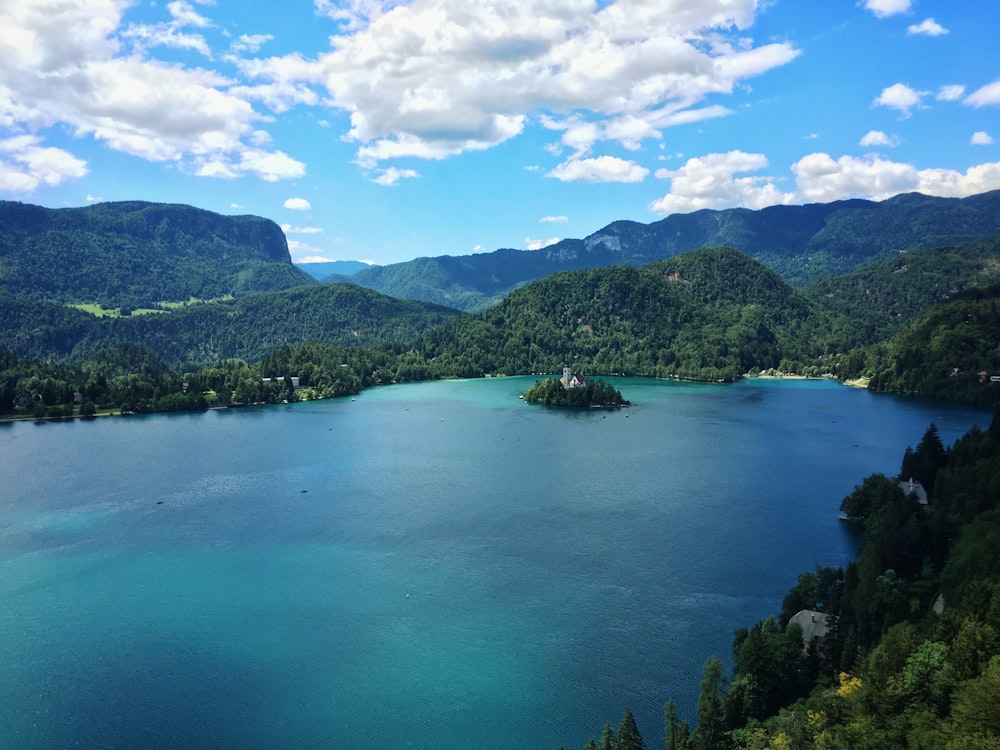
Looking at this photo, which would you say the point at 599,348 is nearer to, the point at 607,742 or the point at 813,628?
the point at 813,628

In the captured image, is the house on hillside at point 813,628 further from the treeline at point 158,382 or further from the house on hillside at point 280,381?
the house on hillside at point 280,381

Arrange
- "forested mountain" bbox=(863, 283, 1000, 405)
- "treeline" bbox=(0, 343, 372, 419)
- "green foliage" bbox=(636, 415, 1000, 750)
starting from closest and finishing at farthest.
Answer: "green foliage" bbox=(636, 415, 1000, 750), "forested mountain" bbox=(863, 283, 1000, 405), "treeline" bbox=(0, 343, 372, 419)

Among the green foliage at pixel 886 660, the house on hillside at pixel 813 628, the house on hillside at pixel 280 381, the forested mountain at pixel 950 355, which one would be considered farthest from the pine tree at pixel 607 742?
the house on hillside at pixel 280 381

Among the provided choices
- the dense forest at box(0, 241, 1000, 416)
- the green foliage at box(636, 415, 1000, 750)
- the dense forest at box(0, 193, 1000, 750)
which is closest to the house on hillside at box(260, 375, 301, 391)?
the dense forest at box(0, 193, 1000, 750)

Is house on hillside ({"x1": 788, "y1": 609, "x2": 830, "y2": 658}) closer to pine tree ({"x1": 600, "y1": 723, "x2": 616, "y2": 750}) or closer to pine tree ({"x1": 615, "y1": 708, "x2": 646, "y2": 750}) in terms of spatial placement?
pine tree ({"x1": 615, "y1": 708, "x2": 646, "y2": 750})

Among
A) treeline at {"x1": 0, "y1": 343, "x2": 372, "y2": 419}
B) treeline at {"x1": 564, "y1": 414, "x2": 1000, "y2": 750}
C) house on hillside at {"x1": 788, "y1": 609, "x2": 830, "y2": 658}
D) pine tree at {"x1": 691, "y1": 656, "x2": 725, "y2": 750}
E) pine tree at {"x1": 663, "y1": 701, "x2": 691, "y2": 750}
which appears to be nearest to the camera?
treeline at {"x1": 564, "y1": 414, "x2": 1000, "y2": 750}

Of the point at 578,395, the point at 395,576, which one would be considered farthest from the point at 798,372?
the point at 395,576

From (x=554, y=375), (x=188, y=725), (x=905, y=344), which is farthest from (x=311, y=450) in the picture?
(x=905, y=344)

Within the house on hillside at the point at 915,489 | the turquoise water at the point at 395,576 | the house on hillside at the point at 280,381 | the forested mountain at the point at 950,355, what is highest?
the forested mountain at the point at 950,355
